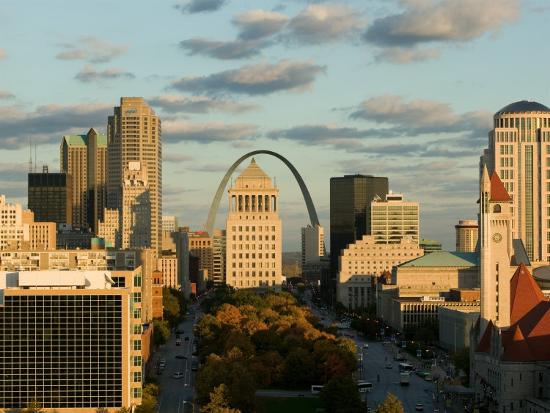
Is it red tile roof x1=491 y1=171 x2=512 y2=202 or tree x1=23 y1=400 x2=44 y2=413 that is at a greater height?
red tile roof x1=491 y1=171 x2=512 y2=202

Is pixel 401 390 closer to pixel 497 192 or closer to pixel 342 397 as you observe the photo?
pixel 497 192

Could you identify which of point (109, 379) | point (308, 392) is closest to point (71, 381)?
point (109, 379)

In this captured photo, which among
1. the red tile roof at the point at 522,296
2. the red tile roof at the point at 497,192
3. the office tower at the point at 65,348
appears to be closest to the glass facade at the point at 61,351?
the office tower at the point at 65,348

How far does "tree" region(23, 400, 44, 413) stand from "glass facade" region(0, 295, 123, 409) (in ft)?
3.73

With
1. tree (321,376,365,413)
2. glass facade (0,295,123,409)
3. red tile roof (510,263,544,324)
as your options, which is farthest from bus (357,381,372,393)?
glass facade (0,295,123,409)

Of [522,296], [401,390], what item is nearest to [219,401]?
[401,390]

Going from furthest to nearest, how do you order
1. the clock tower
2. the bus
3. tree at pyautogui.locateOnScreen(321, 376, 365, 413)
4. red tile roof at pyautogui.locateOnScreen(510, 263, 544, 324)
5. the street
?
red tile roof at pyautogui.locateOnScreen(510, 263, 544, 324) → the clock tower → the bus → the street → tree at pyautogui.locateOnScreen(321, 376, 365, 413)

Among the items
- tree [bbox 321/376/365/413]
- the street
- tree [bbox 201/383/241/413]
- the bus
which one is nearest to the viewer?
tree [bbox 201/383/241/413]

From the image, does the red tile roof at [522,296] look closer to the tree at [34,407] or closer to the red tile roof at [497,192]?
the red tile roof at [497,192]

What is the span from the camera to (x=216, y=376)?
151 m

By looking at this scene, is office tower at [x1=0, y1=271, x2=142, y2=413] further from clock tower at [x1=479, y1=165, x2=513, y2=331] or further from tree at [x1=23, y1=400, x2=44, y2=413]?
clock tower at [x1=479, y1=165, x2=513, y2=331]

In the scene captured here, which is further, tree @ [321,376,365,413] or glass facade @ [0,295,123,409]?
tree @ [321,376,365,413]

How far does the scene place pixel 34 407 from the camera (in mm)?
133500

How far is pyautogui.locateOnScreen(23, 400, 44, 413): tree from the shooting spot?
132 metres
